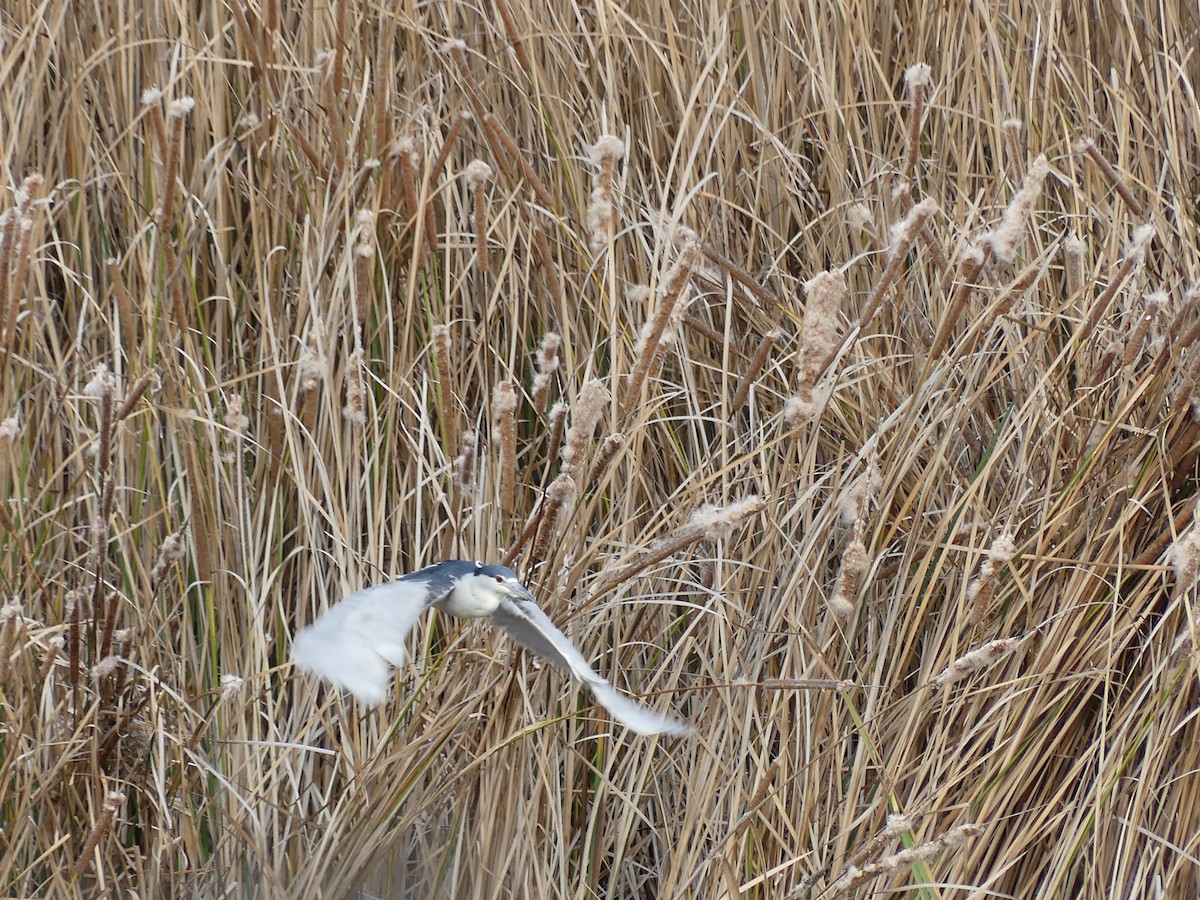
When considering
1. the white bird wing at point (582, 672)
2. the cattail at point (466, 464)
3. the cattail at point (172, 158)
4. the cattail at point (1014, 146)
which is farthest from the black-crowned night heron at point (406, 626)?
the cattail at point (1014, 146)

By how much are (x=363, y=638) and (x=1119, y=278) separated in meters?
0.65

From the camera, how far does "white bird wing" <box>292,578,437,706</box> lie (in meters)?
0.79

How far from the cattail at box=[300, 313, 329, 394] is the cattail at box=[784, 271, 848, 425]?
0.38m

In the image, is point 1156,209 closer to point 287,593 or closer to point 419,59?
point 419,59

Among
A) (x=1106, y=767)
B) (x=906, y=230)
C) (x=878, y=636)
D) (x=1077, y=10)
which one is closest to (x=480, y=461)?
(x=878, y=636)

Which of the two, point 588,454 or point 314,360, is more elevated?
point 314,360

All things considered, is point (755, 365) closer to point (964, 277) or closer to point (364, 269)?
point (964, 277)

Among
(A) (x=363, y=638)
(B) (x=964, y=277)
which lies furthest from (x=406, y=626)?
(B) (x=964, y=277)

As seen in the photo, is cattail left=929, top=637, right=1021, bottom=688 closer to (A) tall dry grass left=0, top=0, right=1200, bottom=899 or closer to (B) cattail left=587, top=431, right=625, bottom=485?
(A) tall dry grass left=0, top=0, right=1200, bottom=899

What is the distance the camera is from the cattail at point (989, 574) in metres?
1.00

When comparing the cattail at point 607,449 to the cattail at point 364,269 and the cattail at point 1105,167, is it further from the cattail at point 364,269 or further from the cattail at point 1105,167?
the cattail at point 1105,167

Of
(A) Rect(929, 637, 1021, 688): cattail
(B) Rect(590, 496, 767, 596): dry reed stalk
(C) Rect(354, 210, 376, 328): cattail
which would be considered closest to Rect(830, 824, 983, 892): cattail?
(A) Rect(929, 637, 1021, 688): cattail

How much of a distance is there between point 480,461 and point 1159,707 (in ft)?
2.10

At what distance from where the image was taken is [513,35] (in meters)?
1.26
